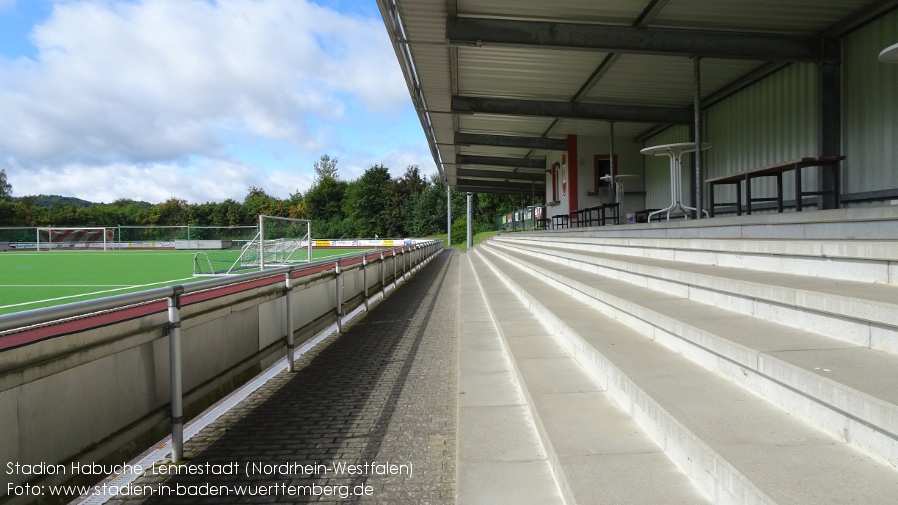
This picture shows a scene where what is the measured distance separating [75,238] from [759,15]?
4450 cm

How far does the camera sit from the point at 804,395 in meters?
2.67

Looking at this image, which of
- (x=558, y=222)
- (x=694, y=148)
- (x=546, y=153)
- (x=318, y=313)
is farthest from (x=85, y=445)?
(x=546, y=153)

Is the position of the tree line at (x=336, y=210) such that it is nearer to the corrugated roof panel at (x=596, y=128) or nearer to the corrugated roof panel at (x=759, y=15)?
the corrugated roof panel at (x=596, y=128)

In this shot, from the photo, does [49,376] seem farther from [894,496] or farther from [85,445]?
[894,496]

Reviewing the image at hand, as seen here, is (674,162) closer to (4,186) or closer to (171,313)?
(171,313)

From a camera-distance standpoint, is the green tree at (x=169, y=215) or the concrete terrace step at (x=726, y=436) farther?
the green tree at (x=169, y=215)

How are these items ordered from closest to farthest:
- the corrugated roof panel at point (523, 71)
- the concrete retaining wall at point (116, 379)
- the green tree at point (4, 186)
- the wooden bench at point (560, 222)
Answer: the concrete retaining wall at point (116, 379), the corrugated roof panel at point (523, 71), the wooden bench at point (560, 222), the green tree at point (4, 186)

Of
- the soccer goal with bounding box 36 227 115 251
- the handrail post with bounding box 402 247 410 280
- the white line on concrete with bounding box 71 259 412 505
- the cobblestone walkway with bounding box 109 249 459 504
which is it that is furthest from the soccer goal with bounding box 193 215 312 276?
the soccer goal with bounding box 36 227 115 251

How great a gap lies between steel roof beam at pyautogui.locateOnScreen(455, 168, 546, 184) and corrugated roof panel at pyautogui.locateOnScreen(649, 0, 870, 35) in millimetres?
24379

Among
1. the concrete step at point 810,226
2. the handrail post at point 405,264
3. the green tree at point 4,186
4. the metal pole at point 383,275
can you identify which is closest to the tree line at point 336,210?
the green tree at point 4,186

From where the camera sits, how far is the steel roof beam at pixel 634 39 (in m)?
11.0

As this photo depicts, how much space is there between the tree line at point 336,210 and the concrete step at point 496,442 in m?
44.5

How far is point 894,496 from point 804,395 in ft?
2.28

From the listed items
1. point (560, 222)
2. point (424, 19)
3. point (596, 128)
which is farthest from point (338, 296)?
point (560, 222)
